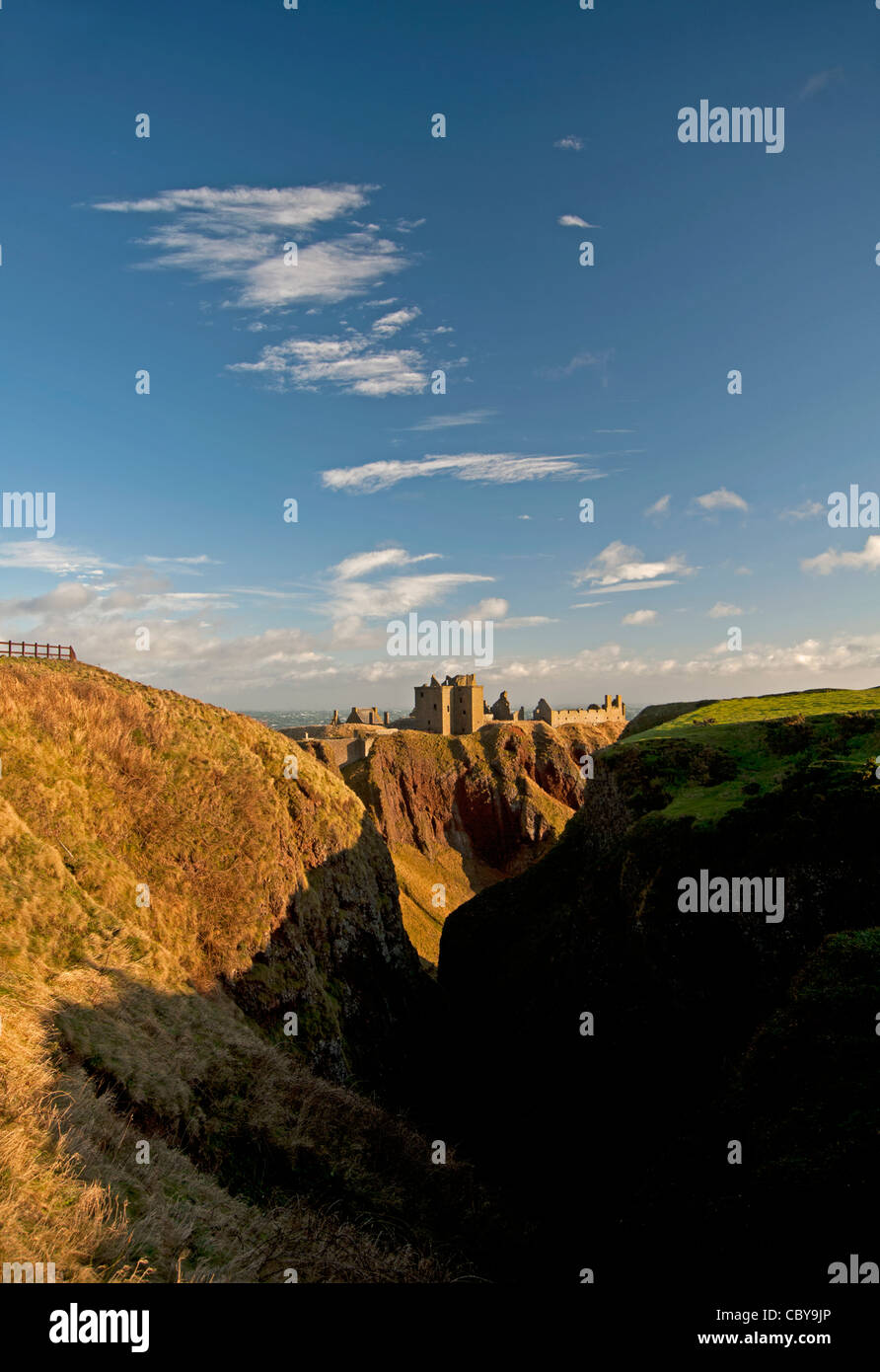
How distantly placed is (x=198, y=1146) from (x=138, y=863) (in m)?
12.0

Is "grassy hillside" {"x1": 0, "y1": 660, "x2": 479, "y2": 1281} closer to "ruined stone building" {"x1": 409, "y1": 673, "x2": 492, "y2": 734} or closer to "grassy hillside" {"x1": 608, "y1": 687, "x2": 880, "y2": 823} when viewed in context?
"grassy hillside" {"x1": 608, "y1": 687, "x2": 880, "y2": 823}

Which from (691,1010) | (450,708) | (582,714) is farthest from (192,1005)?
(582,714)

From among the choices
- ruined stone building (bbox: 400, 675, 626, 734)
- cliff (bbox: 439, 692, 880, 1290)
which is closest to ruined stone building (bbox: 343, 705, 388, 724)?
ruined stone building (bbox: 400, 675, 626, 734)

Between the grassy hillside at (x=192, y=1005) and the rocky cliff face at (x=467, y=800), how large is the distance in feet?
154

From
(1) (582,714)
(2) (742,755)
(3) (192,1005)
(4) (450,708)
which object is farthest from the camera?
(1) (582,714)

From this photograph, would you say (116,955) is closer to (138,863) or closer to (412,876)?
(138,863)

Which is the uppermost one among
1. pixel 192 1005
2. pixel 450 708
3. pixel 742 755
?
pixel 450 708

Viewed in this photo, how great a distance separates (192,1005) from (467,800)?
245ft

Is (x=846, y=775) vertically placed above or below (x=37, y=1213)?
above

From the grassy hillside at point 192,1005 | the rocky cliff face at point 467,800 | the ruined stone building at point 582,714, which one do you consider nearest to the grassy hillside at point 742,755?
the grassy hillside at point 192,1005

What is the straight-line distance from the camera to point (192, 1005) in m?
20.2

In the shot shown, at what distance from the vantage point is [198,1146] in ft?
47.8

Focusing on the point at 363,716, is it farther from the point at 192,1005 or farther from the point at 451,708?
the point at 192,1005
